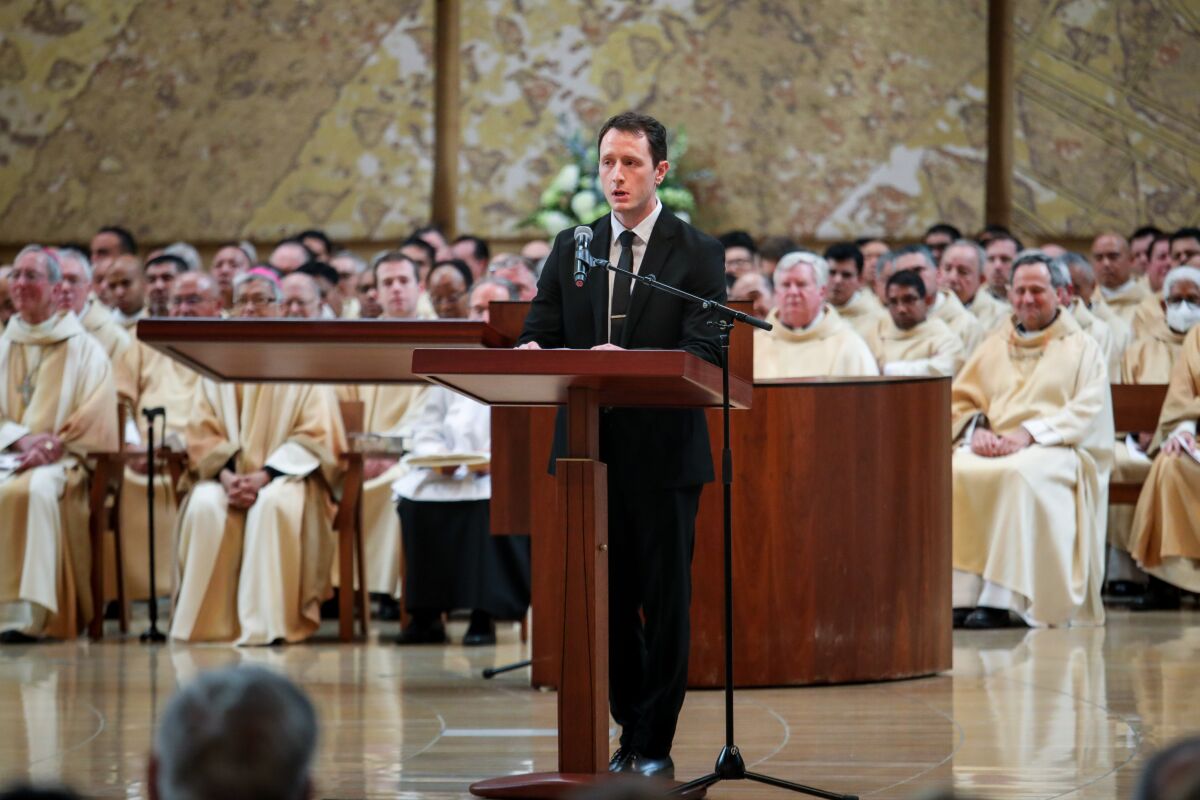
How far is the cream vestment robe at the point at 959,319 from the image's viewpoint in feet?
34.5

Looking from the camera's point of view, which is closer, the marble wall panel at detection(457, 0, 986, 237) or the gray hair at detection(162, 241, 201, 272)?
the gray hair at detection(162, 241, 201, 272)

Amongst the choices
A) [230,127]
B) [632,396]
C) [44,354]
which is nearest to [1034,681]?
[632,396]

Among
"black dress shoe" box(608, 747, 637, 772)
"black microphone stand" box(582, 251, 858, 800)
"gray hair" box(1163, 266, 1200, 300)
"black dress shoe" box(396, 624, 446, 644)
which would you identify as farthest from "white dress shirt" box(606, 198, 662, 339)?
"gray hair" box(1163, 266, 1200, 300)

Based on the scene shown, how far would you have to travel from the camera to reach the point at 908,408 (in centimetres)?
673

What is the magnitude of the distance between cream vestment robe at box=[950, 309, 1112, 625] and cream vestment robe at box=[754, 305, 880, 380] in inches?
31.3

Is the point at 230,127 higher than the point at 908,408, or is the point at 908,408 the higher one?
the point at 230,127

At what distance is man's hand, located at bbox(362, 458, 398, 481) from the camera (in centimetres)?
966

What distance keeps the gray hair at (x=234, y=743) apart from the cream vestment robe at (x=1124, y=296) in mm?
10544

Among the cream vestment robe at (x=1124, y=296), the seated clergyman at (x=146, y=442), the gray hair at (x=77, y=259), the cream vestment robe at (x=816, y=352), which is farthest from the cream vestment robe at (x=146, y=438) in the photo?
the cream vestment robe at (x=1124, y=296)

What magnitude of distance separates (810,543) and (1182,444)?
3.49m

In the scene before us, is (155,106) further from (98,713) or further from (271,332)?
(271,332)

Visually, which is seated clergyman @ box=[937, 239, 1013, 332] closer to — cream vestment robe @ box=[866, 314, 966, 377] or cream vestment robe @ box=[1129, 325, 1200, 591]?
cream vestment robe @ box=[866, 314, 966, 377]

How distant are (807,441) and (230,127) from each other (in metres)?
9.50

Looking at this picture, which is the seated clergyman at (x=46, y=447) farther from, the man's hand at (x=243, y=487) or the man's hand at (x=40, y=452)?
the man's hand at (x=243, y=487)
